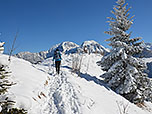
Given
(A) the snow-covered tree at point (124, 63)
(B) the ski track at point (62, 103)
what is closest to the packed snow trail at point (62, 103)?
(B) the ski track at point (62, 103)

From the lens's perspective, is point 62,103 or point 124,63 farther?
point 124,63

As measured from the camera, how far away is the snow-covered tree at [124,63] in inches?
403

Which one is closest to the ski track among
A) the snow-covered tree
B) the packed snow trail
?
the packed snow trail

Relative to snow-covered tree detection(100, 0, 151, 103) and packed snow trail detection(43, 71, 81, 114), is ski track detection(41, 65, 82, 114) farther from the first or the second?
snow-covered tree detection(100, 0, 151, 103)

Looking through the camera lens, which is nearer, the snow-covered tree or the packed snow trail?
the packed snow trail

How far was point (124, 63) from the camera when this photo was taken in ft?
36.8

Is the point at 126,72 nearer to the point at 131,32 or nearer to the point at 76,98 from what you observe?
the point at 131,32

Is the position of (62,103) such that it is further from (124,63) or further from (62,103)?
(124,63)

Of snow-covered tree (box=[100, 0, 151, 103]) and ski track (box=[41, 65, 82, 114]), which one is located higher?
snow-covered tree (box=[100, 0, 151, 103])

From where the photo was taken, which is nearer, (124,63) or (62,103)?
(62,103)

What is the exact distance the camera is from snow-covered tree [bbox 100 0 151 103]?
10.2 meters

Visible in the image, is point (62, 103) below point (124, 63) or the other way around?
below

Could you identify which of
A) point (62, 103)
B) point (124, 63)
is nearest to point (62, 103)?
point (62, 103)

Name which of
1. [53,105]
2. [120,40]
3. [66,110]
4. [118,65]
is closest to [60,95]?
[53,105]
